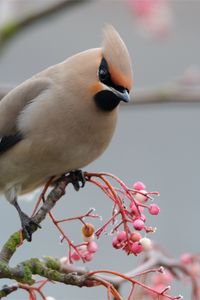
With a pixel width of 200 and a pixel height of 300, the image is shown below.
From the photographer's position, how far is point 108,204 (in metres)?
6.74

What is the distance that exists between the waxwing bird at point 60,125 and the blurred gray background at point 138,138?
921 mm

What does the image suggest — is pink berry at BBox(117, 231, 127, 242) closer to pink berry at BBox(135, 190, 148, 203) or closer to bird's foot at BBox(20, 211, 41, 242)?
pink berry at BBox(135, 190, 148, 203)

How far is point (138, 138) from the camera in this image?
8570 mm

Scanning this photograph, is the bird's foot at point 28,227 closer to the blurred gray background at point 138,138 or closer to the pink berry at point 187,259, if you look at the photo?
the pink berry at point 187,259

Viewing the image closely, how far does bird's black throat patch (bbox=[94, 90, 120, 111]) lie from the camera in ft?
11.7

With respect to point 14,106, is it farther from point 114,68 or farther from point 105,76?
point 114,68

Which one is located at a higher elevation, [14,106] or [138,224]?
[14,106]

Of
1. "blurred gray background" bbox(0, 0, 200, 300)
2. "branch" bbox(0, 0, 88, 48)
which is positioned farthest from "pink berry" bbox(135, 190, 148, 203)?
A: "branch" bbox(0, 0, 88, 48)

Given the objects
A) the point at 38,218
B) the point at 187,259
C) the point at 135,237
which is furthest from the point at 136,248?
the point at 187,259

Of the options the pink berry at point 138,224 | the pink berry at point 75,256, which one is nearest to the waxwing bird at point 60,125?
the pink berry at point 75,256

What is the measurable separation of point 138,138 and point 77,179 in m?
5.02

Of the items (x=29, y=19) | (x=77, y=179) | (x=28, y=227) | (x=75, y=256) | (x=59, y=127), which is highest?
(x=29, y=19)

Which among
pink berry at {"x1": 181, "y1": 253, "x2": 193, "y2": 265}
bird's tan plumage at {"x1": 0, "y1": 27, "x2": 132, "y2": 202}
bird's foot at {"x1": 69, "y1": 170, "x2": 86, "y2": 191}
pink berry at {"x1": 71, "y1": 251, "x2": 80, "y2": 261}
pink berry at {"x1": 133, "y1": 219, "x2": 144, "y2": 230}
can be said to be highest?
bird's tan plumage at {"x1": 0, "y1": 27, "x2": 132, "y2": 202}

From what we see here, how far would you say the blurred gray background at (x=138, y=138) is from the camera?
633 cm
